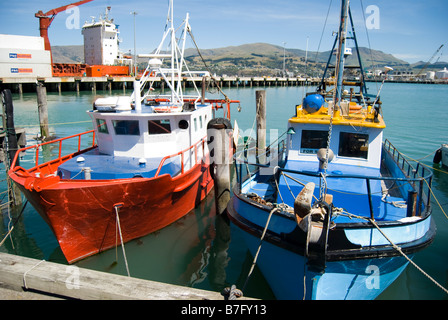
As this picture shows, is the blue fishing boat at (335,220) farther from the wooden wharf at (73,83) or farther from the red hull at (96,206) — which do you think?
the wooden wharf at (73,83)

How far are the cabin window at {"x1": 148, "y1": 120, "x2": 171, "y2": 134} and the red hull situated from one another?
1599 mm

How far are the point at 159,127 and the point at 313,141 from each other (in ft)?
14.7

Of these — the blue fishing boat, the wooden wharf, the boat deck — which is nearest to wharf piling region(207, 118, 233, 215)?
the blue fishing boat

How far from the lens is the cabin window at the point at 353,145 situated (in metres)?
7.38

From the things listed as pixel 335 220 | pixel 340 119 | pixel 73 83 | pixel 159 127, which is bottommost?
pixel 335 220

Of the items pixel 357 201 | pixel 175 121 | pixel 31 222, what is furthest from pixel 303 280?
pixel 31 222

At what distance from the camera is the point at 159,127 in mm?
9609

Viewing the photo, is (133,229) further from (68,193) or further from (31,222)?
(31,222)

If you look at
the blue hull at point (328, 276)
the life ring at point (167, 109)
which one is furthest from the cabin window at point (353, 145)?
the life ring at point (167, 109)

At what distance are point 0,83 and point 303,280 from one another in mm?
49020

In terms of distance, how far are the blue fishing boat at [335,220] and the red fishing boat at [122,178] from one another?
2406 millimetres

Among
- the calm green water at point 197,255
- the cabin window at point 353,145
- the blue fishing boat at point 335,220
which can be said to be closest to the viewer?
the blue fishing boat at point 335,220

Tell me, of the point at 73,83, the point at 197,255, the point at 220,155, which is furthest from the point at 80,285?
the point at 73,83

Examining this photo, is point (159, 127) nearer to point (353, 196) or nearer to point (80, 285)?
point (353, 196)
